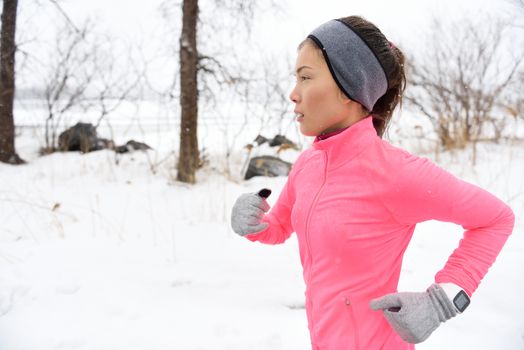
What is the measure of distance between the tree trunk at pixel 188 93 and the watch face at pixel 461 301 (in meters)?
4.81

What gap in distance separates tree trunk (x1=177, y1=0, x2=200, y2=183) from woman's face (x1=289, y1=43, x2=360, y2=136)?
180 inches

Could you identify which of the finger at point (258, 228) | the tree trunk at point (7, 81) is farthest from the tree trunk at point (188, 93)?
the finger at point (258, 228)

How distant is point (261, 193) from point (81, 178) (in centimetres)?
519

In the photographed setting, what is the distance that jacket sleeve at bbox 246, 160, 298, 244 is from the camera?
126cm

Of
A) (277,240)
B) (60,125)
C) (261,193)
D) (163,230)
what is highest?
(261,193)

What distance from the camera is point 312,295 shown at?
110 cm

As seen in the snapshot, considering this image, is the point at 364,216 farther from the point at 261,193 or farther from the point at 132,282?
the point at 132,282

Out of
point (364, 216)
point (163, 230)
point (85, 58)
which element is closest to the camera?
point (364, 216)

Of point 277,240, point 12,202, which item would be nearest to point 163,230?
point 12,202

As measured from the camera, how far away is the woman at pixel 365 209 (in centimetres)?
88

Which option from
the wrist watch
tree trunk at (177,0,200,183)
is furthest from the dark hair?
tree trunk at (177,0,200,183)

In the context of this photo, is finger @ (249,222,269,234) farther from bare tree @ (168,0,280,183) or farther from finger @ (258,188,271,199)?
bare tree @ (168,0,280,183)

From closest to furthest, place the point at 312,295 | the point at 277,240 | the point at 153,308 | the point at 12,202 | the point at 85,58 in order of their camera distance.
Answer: the point at 312,295, the point at 277,240, the point at 153,308, the point at 12,202, the point at 85,58

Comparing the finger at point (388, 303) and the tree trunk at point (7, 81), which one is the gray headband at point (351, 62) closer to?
the finger at point (388, 303)
